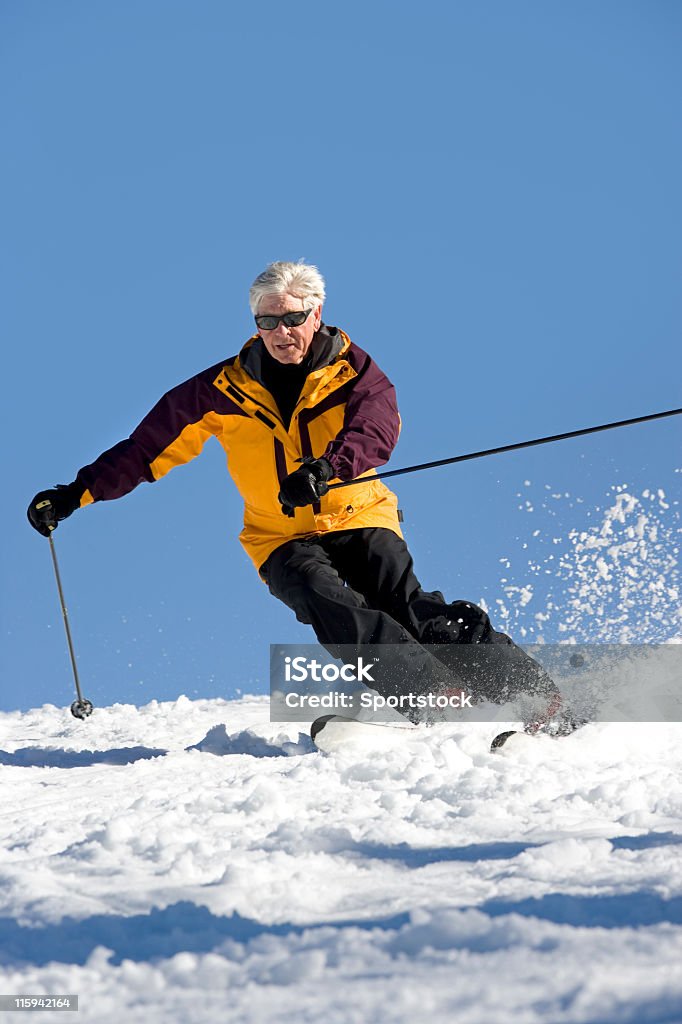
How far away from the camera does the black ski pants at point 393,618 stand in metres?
4.72

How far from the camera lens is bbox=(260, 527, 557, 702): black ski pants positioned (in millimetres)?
4719

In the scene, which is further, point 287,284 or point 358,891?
point 287,284

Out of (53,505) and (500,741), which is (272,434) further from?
(500,741)

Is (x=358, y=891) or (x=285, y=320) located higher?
(x=285, y=320)

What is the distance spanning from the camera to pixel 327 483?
15.2 feet

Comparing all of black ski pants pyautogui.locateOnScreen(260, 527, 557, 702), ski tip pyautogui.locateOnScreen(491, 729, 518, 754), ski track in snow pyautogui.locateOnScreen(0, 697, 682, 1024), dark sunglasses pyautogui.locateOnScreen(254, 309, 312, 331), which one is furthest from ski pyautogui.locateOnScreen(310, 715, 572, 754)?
dark sunglasses pyautogui.locateOnScreen(254, 309, 312, 331)

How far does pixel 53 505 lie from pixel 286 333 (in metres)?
1.76

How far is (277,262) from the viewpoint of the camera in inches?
203

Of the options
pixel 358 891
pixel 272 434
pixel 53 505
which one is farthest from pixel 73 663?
pixel 358 891

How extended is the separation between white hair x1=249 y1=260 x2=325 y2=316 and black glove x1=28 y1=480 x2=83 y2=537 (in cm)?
155

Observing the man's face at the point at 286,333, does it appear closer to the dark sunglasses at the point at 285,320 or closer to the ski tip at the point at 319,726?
the dark sunglasses at the point at 285,320

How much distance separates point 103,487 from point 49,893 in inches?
138

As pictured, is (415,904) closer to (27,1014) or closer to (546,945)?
(546,945)

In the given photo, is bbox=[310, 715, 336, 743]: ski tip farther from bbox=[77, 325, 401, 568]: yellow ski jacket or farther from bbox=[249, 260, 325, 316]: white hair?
bbox=[249, 260, 325, 316]: white hair
